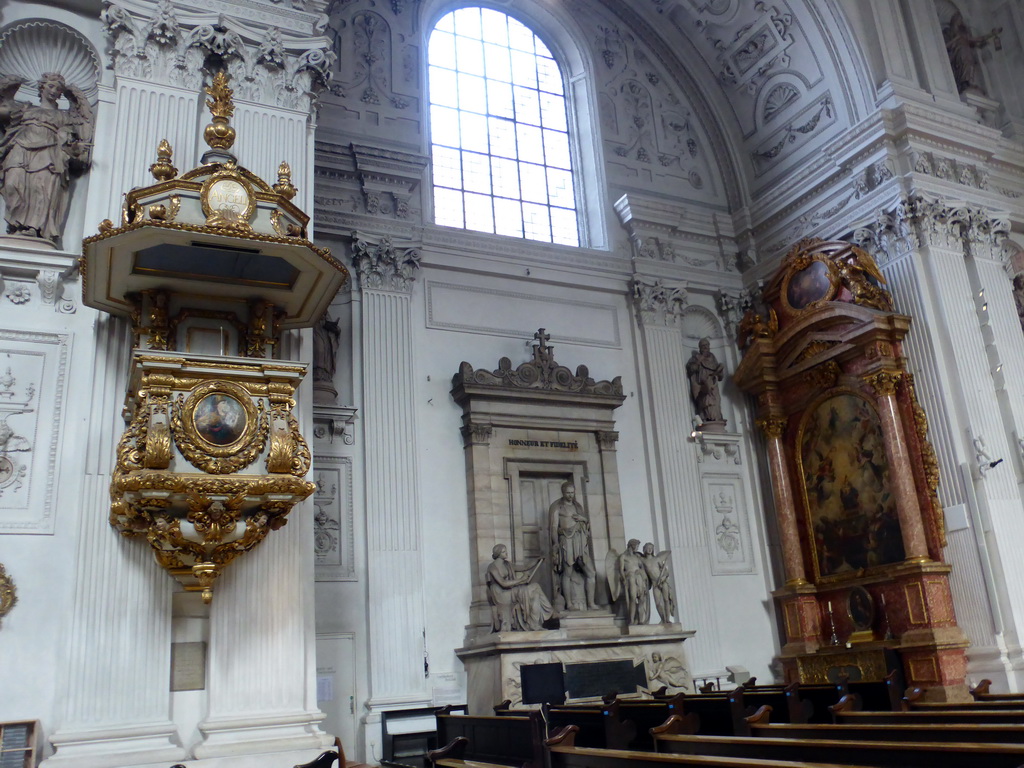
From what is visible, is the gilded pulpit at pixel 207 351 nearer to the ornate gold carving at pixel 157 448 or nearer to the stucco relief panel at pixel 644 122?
the ornate gold carving at pixel 157 448

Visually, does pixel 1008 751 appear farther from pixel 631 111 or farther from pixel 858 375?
pixel 631 111

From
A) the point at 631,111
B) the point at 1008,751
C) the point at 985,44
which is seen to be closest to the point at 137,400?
the point at 1008,751

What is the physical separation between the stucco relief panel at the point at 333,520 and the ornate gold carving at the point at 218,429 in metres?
3.68

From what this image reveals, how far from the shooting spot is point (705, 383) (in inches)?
502

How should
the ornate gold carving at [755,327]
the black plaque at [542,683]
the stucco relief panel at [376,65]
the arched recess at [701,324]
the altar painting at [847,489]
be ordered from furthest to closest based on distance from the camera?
1. the arched recess at [701,324]
2. the ornate gold carving at [755,327]
3. the stucco relief panel at [376,65]
4. the altar painting at [847,489]
5. the black plaque at [542,683]

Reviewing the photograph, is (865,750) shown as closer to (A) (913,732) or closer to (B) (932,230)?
(A) (913,732)

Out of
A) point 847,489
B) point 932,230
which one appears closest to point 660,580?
point 847,489

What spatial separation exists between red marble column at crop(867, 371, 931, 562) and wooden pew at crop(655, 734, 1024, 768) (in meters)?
5.49

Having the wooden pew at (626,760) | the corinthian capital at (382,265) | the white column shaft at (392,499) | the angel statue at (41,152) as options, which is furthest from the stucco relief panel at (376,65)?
the wooden pew at (626,760)

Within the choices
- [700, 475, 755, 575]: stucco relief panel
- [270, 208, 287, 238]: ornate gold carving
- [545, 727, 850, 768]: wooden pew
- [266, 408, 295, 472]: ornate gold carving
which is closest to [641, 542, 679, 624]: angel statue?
[700, 475, 755, 575]: stucco relief panel

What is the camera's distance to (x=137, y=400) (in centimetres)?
615

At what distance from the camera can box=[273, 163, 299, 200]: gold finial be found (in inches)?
270

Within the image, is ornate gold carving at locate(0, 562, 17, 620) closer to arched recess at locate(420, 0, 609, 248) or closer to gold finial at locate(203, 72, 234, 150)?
gold finial at locate(203, 72, 234, 150)

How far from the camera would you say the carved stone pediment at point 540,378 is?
11148mm
